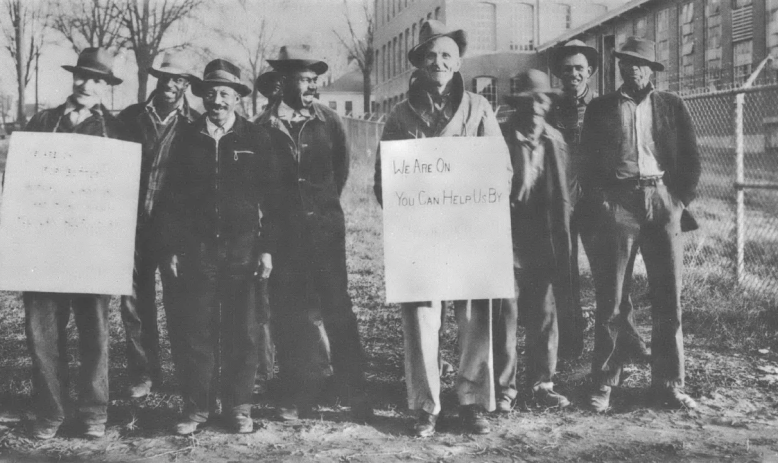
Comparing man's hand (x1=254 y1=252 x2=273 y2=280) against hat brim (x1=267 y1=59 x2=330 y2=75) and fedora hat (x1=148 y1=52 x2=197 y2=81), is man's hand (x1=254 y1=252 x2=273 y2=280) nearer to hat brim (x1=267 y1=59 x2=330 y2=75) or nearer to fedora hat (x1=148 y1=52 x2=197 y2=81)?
hat brim (x1=267 y1=59 x2=330 y2=75)

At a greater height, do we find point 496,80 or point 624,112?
point 496,80

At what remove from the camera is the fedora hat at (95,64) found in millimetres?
4281

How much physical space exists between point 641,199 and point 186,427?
10.4ft

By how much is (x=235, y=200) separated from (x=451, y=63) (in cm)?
156

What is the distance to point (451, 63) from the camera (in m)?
4.15

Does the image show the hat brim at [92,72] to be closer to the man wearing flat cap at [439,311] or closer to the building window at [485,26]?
the man wearing flat cap at [439,311]

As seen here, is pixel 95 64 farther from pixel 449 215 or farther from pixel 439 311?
pixel 439 311

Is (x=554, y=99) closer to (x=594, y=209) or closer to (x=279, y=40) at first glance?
(x=594, y=209)

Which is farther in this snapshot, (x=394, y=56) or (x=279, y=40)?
(x=394, y=56)

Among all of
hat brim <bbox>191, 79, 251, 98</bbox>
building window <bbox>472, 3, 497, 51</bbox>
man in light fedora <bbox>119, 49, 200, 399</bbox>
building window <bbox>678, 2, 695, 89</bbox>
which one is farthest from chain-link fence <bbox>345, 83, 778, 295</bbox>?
man in light fedora <bbox>119, 49, 200, 399</bbox>

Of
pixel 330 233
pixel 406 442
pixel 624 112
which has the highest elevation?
pixel 624 112

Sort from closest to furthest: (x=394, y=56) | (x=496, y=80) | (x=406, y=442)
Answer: (x=406, y=442), (x=496, y=80), (x=394, y=56)

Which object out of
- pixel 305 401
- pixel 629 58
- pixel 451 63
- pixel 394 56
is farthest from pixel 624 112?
pixel 305 401

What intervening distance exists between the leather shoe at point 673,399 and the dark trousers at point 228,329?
2636 mm
